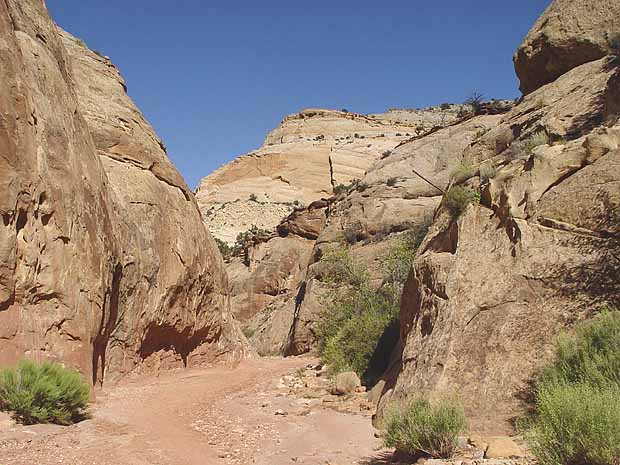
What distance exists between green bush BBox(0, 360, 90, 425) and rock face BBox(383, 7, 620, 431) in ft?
14.8

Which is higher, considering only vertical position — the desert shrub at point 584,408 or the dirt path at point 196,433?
the desert shrub at point 584,408

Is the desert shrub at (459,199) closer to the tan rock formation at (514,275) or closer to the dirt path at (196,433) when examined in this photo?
the tan rock formation at (514,275)

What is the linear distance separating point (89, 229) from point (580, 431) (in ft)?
29.9

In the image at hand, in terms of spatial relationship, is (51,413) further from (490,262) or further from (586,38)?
(586,38)

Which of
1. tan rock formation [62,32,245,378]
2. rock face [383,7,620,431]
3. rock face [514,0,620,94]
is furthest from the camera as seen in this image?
rock face [514,0,620,94]

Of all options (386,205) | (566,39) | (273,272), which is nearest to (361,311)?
(566,39)

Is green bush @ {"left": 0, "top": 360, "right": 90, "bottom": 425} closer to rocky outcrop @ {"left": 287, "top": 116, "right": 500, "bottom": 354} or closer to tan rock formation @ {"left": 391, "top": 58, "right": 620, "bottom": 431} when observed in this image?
tan rock formation @ {"left": 391, "top": 58, "right": 620, "bottom": 431}

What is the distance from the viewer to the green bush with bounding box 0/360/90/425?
6.89 metres

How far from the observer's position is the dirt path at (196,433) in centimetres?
611

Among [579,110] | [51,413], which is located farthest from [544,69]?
[51,413]

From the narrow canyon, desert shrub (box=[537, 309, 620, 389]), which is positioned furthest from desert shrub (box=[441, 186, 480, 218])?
desert shrub (box=[537, 309, 620, 389])

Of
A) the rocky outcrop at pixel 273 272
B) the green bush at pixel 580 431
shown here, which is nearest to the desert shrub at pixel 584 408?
the green bush at pixel 580 431

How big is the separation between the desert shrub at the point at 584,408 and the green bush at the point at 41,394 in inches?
224

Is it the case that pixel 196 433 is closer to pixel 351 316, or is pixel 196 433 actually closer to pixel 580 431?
pixel 580 431
